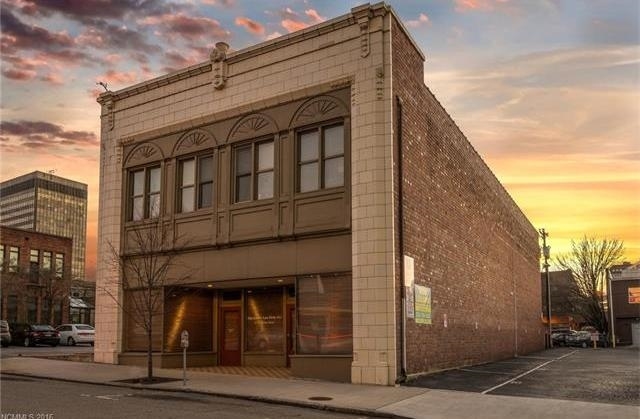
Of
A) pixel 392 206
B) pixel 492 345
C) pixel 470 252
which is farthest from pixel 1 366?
pixel 492 345

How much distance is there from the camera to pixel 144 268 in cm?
2303

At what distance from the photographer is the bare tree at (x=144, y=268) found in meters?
22.6

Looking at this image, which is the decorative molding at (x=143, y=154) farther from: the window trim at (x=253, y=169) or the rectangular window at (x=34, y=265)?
the rectangular window at (x=34, y=265)

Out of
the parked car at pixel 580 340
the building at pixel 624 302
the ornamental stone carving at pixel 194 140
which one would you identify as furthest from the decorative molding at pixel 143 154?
the building at pixel 624 302

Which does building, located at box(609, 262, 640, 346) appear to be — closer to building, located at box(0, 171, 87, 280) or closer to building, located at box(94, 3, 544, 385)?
building, located at box(94, 3, 544, 385)

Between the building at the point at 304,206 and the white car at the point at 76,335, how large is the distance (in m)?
19.6

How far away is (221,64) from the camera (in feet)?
73.9

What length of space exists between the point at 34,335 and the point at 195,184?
80.7ft

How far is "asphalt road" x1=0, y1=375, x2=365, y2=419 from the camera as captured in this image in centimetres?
1235

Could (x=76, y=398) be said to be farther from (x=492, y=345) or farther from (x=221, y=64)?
(x=492, y=345)

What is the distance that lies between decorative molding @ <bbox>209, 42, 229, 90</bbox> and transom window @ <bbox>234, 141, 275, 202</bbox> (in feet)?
7.56

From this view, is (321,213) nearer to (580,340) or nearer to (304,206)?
(304,206)

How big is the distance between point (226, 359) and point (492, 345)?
12.8 m

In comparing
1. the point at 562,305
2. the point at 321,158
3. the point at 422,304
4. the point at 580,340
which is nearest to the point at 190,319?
the point at 321,158
